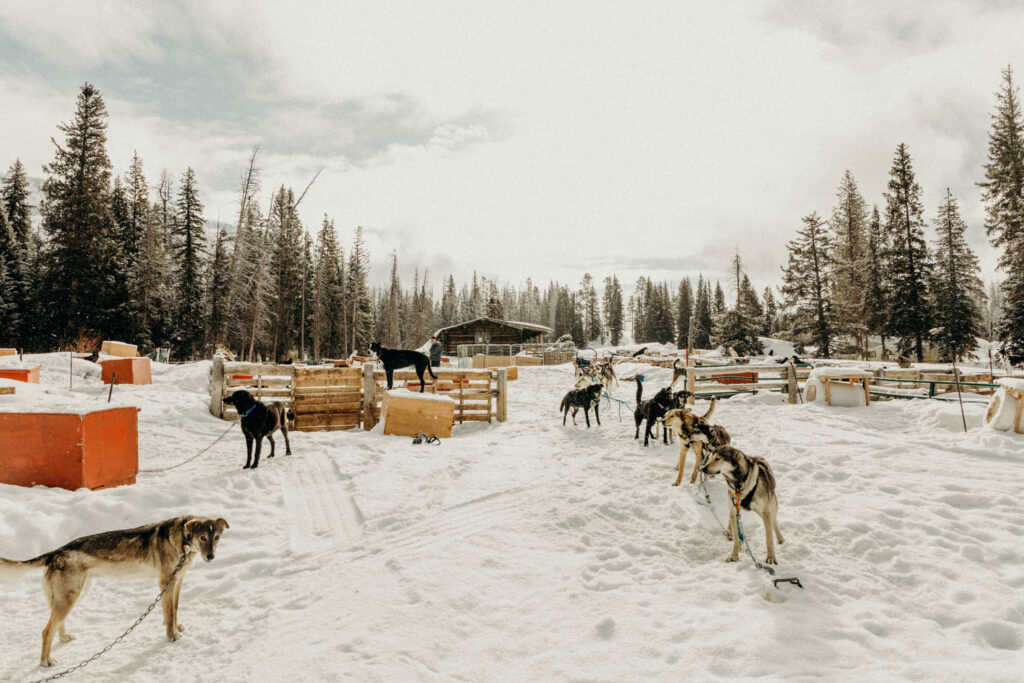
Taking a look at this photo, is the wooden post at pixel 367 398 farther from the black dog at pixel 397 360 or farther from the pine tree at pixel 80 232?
the pine tree at pixel 80 232

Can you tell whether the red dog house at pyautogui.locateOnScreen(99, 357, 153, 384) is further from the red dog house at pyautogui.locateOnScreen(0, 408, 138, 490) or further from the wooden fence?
the red dog house at pyautogui.locateOnScreen(0, 408, 138, 490)

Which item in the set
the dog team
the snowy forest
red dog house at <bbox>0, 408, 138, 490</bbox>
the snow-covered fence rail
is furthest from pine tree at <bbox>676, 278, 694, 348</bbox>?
red dog house at <bbox>0, 408, 138, 490</bbox>

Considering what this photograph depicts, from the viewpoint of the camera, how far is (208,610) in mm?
3873

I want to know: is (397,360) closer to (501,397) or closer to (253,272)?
(501,397)

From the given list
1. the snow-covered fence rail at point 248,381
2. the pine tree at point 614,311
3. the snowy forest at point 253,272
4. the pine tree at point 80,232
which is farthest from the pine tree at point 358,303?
the pine tree at point 614,311

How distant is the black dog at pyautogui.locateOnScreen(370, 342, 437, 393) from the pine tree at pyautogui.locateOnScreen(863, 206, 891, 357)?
1284 inches

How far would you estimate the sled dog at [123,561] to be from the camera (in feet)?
10.2

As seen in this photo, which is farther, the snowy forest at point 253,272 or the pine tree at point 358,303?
the pine tree at point 358,303

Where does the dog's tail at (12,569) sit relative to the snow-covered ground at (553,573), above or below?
above

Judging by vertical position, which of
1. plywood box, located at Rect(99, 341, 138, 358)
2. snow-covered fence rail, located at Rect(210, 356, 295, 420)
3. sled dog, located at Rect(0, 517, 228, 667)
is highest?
plywood box, located at Rect(99, 341, 138, 358)

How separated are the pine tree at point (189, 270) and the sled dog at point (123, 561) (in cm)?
3719

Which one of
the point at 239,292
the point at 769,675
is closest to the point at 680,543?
the point at 769,675

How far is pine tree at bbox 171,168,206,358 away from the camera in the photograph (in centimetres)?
3475

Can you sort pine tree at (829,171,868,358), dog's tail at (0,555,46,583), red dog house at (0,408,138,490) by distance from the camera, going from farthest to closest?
pine tree at (829,171,868,358), red dog house at (0,408,138,490), dog's tail at (0,555,46,583)
